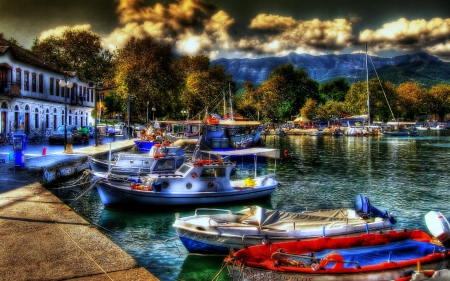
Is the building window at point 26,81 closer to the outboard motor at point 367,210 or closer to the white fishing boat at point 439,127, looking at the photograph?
the outboard motor at point 367,210

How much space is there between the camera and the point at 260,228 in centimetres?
1188

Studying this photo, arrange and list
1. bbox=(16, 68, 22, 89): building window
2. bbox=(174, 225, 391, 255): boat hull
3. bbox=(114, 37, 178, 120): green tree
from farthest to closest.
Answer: bbox=(114, 37, 178, 120): green tree
bbox=(16, 68, 22, 89): building window
bbox=(174, 225, 391, 255): boat hull

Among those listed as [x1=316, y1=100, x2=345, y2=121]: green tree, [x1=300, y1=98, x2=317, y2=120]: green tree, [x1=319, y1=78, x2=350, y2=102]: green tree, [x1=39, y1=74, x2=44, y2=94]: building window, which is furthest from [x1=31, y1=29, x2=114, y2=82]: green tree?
[x1=319, y1=78, x2=350, y2=102]: green tree

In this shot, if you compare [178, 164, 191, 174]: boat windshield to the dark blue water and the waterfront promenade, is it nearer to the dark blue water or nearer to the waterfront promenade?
the dark blue water

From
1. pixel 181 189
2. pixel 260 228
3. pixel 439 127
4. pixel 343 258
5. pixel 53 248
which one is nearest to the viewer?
pixel 53 248

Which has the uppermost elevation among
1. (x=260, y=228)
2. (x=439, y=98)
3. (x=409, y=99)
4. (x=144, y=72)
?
(x=439, y=98)

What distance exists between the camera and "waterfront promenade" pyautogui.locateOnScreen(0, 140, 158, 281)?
8.21 m

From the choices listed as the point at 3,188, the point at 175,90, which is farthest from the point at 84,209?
the point at 175,90

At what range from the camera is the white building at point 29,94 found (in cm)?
3956

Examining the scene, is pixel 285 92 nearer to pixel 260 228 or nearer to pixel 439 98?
pixel 439 98

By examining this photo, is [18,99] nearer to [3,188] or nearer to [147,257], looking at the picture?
[3,188]

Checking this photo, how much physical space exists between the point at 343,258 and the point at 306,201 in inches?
493

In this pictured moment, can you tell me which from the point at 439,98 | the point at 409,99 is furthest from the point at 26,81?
the point at 439,98

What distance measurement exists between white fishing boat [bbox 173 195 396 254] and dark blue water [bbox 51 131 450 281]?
82 centimetres
